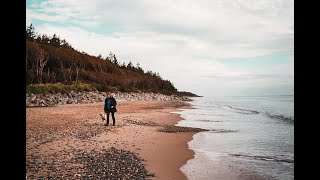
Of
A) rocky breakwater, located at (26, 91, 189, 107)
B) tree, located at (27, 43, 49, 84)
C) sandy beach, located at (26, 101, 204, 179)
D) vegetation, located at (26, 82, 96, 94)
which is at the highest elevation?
tree, located at (27, 43, 49, 84)

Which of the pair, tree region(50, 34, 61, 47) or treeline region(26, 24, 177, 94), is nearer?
treeline region(26, 24, 177, 94)

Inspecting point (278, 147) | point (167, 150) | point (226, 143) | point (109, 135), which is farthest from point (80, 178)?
point (278, 147)

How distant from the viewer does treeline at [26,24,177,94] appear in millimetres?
53969

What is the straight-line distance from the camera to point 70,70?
5984 centimetres

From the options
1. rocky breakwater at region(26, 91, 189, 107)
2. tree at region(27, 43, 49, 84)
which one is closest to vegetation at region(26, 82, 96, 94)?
rocky breakwater at region(26, 91, 189, 107)

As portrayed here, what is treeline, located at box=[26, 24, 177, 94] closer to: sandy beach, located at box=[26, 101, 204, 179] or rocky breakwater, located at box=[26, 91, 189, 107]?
rocky breakwater, located at box=[26, 91, 189, 107]

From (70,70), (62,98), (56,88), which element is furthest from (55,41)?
(62,98)

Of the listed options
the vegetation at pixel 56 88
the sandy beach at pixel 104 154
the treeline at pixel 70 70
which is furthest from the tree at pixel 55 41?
the sandy beach at pixel 104 154

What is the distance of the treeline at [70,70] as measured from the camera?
53969 mm
